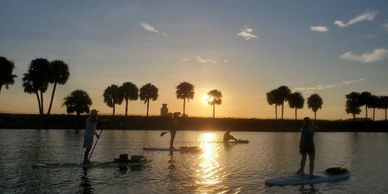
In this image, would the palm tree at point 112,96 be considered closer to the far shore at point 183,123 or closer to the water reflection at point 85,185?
the far shore at point 183,123

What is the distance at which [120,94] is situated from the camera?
499 ft

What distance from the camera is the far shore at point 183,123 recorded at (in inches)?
4134

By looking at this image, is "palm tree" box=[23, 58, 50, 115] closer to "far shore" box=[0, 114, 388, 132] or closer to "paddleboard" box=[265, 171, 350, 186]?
"far shore" box=[0, 114, 388, 132]

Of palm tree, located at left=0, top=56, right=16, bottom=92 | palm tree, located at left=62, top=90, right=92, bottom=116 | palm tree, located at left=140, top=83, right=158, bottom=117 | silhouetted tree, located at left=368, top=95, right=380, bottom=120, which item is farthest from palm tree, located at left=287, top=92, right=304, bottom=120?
palm tree, located at left=0, top=56, right=16, bottom=92

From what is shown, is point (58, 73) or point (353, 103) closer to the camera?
point (58, 73)

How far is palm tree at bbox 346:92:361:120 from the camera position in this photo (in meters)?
174

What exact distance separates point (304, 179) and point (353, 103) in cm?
16570

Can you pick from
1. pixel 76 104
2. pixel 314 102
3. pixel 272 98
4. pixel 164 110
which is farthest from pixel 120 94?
pixel 164 110

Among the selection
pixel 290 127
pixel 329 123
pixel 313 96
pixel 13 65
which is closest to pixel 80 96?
pixel 13 65

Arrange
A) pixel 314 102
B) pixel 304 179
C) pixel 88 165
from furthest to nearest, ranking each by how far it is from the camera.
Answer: pixel 314 102 < pixel 88 165 < pixel 304 179

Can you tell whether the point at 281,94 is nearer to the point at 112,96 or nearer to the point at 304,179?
the point at 112,96

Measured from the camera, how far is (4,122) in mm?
102875

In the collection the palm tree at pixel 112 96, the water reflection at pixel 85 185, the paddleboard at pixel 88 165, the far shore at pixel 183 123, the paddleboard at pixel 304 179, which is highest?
the palm tree at pixel 112 96

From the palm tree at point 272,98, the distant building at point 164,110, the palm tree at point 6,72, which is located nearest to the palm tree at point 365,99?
the palm tree at point 272,98
